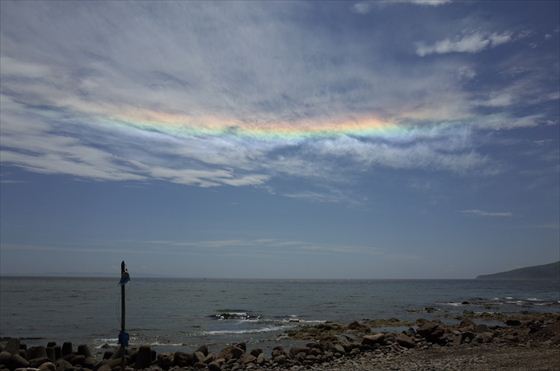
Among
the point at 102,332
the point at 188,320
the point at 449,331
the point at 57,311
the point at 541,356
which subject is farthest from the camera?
the point at 57,311

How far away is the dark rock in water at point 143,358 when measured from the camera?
20.5m

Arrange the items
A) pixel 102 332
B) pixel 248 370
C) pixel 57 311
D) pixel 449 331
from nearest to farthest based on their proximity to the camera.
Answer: pixel 248 370, pixel 449 331, pixel 102 332, pixel 57 311

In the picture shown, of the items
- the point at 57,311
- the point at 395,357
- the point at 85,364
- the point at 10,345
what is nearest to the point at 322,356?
the point at 395,357

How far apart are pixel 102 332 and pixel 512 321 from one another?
2870 centimetres

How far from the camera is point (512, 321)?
32.8 meters

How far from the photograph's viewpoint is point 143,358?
20.7 metres

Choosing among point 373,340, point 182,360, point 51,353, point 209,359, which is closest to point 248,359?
point 209,359

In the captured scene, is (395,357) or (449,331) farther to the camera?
(449,331)

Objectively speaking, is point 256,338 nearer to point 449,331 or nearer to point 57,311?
point 449,331

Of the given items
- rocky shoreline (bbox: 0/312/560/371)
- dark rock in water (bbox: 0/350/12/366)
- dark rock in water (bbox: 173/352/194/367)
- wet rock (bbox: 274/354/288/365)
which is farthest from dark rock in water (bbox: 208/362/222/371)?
dark rock in water (bbox: 0/350/12/366)

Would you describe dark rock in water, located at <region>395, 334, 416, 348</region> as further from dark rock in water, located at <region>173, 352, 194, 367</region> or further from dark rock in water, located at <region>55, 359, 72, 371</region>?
dark rock in water, located at <region>55, 359, 72, 371</region>

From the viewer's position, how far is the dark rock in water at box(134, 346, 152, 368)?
20.5 m

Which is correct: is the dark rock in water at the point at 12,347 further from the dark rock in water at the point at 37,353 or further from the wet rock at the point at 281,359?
the wet rock at the point at 281,359

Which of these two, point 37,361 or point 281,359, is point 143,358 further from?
point 281,359
